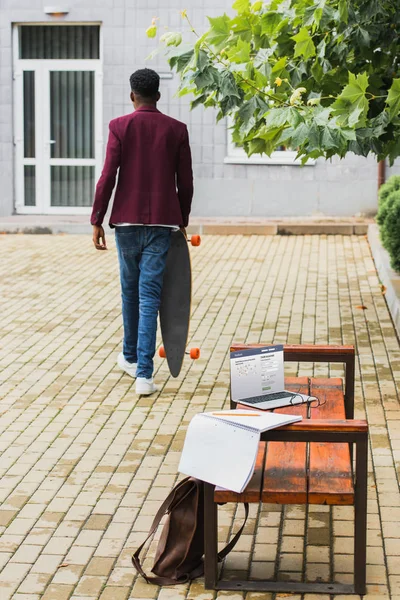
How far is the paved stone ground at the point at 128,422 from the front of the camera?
470cm

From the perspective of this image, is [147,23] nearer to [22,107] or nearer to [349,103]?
[22,107]

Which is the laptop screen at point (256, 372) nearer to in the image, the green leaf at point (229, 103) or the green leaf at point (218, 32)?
the green leaf at point (229, 103)

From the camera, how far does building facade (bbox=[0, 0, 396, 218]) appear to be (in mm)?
18531

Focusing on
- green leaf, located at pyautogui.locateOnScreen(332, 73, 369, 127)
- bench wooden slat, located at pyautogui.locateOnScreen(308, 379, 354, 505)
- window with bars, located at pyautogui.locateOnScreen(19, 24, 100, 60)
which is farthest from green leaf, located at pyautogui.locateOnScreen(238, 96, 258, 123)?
window with bars, located at pyautogui.locateOnScreen(19, 24, 100, 60)

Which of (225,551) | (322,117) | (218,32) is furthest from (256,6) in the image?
(225,551)

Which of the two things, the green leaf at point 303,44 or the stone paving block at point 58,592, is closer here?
the stone paving block at point 58,592

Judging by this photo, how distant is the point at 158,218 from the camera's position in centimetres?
743

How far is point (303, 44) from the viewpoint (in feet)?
23.7

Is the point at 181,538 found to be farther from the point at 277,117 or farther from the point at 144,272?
the point at 144,272

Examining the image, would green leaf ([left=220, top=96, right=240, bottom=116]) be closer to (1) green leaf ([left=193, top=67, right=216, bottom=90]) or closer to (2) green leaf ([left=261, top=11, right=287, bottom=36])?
(1) green leaf ([left=193, top=67, right=216, bottom=90])

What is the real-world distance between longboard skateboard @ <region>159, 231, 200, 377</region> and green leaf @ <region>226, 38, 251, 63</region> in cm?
130

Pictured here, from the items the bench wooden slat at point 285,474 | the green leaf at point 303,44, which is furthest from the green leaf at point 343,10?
the bench wooden slat at point 285,474

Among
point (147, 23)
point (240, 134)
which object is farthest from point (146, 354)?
point (147, 23)

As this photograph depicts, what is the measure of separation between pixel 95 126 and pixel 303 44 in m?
12.3
